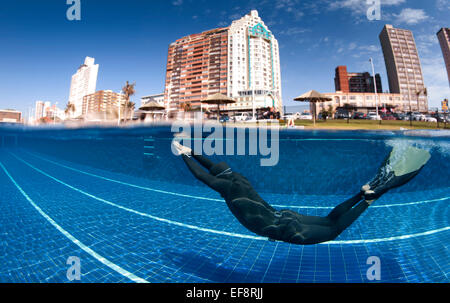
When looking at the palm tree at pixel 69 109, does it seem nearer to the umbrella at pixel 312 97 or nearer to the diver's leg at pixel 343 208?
the umbrella at pixel 312 97

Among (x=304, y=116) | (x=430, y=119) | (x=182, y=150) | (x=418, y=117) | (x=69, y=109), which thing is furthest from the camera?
(x=69, y=109)

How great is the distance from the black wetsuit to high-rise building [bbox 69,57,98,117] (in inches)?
5326

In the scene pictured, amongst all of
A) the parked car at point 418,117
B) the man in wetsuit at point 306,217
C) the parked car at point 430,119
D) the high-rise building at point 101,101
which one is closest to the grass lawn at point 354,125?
the parked car at point 430,119

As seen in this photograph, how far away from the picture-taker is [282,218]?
2.88 meters

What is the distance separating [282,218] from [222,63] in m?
92.5

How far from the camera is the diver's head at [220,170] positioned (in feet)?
10.2

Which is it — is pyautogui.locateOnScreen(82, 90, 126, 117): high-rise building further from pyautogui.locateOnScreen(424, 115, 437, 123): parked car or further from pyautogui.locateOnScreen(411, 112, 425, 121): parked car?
pyautogui.locateOnScreen(424, 115, 437, 123): parked car

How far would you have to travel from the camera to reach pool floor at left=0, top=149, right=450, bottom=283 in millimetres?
3480

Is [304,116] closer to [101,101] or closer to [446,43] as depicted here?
[446,43]

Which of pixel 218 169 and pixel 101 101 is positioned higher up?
pixel 101 101

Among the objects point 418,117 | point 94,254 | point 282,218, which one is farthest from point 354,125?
point 94,254
